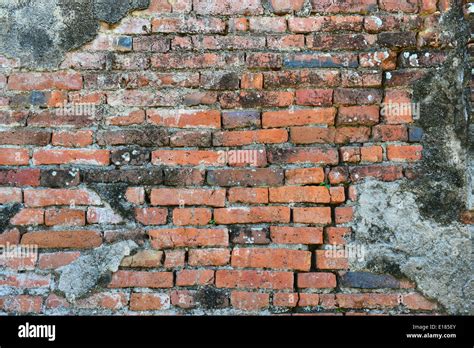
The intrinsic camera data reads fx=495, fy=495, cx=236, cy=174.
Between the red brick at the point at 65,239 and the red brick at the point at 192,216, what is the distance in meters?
0.36

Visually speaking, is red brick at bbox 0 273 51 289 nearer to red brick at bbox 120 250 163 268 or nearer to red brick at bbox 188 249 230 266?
red brick at bbox 120 250 163 268

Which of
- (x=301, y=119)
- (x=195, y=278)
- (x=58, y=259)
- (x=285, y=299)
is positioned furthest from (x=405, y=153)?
(x=58, y=259)

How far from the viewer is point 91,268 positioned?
7.30ft

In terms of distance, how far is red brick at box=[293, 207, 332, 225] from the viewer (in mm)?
2246

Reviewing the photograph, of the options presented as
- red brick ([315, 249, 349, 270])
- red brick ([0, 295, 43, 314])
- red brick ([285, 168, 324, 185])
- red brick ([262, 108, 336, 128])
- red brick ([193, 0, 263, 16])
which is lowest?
red brick ([0, 295, 43, 314])

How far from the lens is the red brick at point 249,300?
2213 millimetres

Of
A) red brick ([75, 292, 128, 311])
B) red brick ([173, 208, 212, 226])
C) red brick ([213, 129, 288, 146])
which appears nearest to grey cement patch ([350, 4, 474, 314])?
red brick ([213, 129, 288, 146])

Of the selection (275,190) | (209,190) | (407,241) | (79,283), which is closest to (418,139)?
(407,241)

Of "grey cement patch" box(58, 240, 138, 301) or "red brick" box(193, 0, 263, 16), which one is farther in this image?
"red brick" box(193, 0, 263, 16)

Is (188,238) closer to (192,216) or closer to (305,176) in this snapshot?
(192,216)

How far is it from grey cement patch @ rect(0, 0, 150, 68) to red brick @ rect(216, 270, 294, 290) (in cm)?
128

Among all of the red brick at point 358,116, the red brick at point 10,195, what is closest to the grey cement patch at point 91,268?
the red brick at point 10,195

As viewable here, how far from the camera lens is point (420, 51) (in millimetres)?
2301

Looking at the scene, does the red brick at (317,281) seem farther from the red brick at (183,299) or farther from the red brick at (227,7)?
the red brick at (227,7)
